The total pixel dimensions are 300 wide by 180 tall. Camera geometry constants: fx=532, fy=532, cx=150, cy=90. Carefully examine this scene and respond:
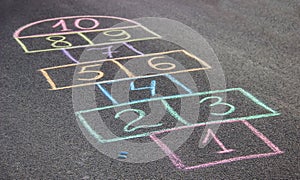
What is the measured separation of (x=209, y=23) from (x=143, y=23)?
103 cm

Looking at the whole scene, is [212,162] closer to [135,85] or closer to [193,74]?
[135,85]

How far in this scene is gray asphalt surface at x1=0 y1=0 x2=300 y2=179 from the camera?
4.51 metres


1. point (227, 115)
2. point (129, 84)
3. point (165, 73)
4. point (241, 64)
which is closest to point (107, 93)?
point (129, 84)

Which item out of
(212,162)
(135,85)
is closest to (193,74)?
(135,85)

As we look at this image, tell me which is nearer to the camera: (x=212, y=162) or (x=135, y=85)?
(x=212, y=162)

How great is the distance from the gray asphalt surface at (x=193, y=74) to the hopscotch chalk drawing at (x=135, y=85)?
110 mm

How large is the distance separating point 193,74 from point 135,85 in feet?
2.55

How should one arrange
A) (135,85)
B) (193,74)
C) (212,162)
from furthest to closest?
(193,74) < (135,85) < (212,162)

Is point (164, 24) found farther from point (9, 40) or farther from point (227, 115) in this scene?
point (227, 115)

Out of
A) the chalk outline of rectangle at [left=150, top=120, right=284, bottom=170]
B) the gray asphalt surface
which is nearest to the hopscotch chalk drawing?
the chalk outline of rectangle at [left=150, top=120, right=284, bottom=170]

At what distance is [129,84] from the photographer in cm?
612

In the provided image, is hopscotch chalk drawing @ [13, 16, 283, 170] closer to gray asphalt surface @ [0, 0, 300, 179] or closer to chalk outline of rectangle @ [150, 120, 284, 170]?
chalk outline of rectangle @ [150, 120, 284, 170]

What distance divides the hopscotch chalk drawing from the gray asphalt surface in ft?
0.36

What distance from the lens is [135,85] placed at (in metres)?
6.09
